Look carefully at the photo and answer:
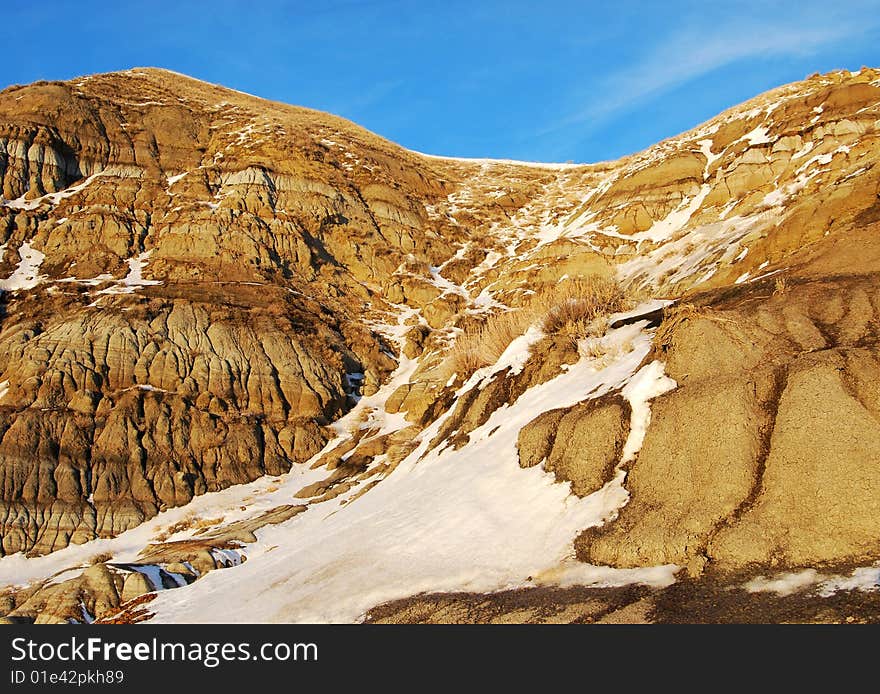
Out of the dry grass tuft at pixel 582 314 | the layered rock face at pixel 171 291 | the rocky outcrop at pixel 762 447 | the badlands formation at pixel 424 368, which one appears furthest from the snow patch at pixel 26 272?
the rocky outcrop at pixel 762 447

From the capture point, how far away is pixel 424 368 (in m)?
36.3

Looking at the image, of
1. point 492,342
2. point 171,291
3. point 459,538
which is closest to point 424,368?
point 171,291

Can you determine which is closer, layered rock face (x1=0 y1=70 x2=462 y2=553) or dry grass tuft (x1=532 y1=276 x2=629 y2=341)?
dry grass tuft (x1=532 y1=276 x2=629 y2=341)

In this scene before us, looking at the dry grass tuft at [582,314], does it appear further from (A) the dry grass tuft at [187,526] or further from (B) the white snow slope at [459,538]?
(A) the dry grass tuft at [187,526]

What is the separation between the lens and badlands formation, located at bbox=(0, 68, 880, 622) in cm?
679

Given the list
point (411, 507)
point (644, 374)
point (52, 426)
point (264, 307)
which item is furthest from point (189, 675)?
point (264, 307)

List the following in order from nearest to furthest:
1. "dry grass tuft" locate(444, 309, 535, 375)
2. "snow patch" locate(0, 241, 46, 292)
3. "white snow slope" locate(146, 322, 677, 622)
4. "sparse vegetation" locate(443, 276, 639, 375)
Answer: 1. "white snow slope" locate(146, 322, 677, 622)
2. "sparse vegetation" locate(443, 276, 639, 375)
3. "dry grass tuft" locate(444, 309, 535, 375)
4. "snow patch" locate(0, 241, 46, 292)

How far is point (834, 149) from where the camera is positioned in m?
31.3

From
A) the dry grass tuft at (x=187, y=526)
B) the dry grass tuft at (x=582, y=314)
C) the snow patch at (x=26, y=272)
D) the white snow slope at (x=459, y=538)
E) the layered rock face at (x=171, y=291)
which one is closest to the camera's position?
the white snow slope at (x=459, y=538)

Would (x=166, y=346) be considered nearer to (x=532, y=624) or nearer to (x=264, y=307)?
(x=264, y=307)

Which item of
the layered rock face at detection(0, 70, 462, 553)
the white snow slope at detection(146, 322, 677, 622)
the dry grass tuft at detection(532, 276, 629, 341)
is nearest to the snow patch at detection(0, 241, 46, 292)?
the layered rock face at detection(0, 70, 462, 553)

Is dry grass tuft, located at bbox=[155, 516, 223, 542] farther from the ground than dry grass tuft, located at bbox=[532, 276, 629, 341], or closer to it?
closer to it

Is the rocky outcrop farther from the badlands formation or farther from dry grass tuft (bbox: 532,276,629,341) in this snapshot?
dry grass tuft (bbox: 532,276,629,341)

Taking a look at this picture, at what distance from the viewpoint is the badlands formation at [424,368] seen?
22.3ft
